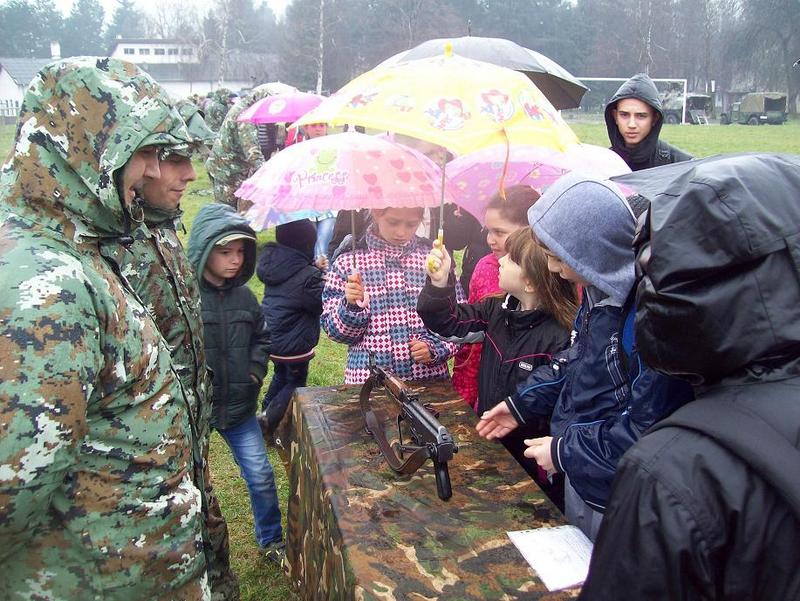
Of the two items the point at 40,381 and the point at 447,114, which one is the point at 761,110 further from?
the point at 40,381

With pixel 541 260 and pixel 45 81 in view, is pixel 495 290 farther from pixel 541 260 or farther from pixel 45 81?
pixel 45 81

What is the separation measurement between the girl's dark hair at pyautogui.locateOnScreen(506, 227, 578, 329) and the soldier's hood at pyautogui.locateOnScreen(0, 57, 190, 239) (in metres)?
1.34

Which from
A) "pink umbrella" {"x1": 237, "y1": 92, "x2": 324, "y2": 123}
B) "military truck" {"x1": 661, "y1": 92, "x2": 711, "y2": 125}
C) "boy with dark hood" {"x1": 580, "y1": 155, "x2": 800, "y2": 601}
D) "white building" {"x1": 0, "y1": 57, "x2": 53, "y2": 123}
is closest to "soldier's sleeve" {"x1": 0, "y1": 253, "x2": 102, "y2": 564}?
"boy with dark hood" {"x1": 580, "y1": 155, "x2": 800, "y2": 601}

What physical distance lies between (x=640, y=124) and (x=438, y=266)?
238 centimetres

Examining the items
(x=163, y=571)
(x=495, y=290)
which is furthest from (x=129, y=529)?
(x=495, y=290)

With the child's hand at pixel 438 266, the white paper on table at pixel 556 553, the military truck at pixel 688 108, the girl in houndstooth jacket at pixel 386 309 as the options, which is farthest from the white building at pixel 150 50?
the white paper on table at pixel 556 553

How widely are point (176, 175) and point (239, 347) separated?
41.5 inches

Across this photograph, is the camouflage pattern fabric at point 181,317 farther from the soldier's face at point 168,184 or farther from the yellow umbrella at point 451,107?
the yellow umbrella at point 451,107

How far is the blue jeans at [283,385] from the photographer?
3.98m

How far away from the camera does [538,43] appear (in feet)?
154

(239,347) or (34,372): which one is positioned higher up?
(34,372)

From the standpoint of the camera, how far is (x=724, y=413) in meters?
1.00

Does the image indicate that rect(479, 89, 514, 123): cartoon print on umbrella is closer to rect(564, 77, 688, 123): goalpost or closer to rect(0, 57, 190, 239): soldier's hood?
rect(0, 57, 190, 239): soldier's hood

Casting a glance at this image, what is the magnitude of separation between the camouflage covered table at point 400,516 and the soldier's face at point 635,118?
2479 mm
